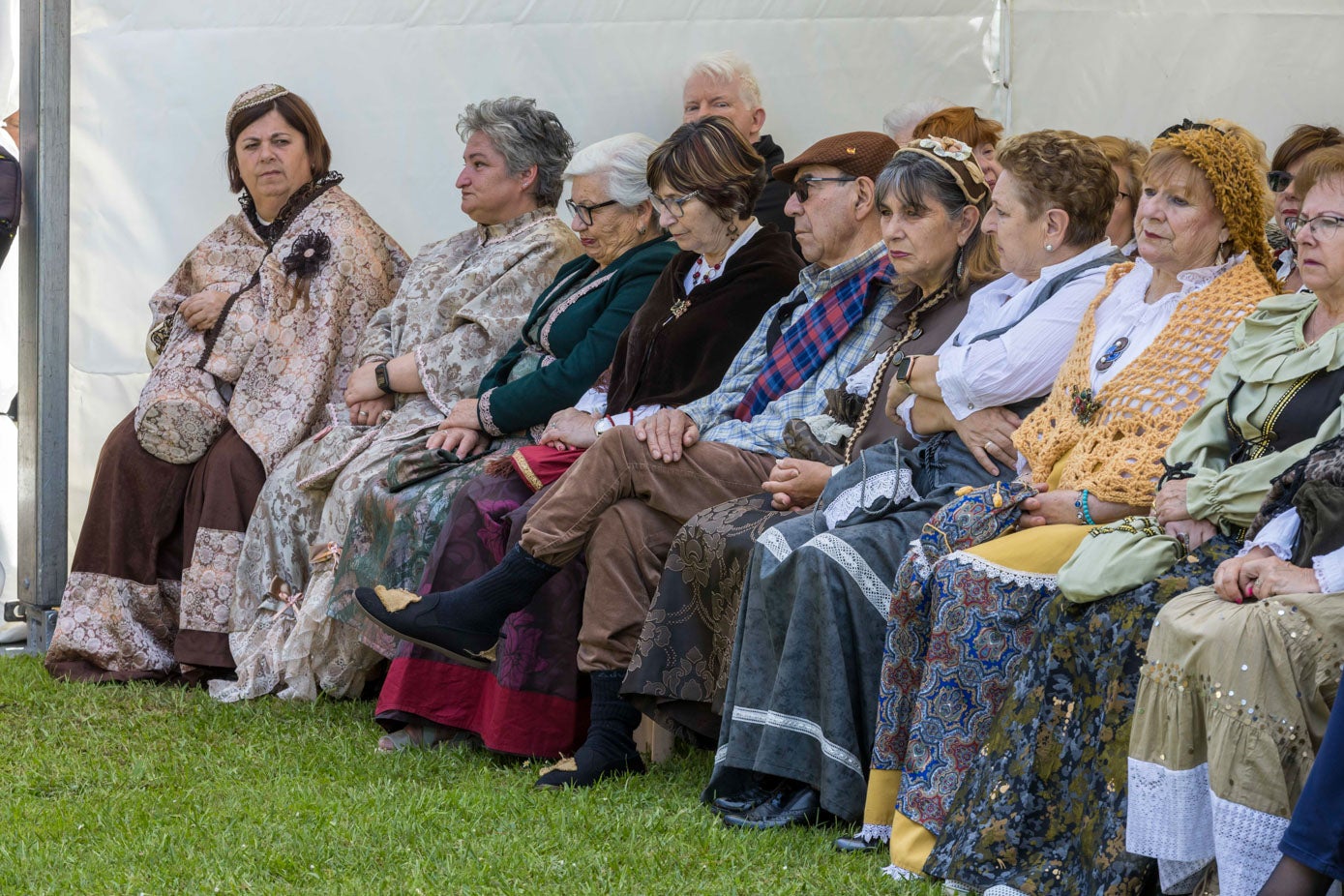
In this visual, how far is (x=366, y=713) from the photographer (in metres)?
5.23

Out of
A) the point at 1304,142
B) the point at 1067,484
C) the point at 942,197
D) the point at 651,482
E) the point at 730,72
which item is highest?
the point at 730,72

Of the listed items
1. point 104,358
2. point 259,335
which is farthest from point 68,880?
point 104,358

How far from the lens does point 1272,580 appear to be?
9.22ft

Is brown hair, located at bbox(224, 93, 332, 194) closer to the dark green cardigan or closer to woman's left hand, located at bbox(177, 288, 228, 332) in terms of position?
woman's left hand, located at bbox(177, 288, 228, 332)

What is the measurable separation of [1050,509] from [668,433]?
1.19 m

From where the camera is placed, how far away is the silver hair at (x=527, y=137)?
5.77m

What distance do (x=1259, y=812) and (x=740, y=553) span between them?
161 cm

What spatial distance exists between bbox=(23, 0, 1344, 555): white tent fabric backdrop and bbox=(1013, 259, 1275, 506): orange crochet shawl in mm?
2379

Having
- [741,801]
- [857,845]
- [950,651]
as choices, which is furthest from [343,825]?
[950,651]

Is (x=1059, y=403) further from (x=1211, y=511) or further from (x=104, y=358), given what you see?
(x=104, y=358)

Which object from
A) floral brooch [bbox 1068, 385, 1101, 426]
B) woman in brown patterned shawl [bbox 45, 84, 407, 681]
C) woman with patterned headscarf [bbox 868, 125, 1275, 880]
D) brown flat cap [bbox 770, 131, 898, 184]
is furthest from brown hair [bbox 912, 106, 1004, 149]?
woman in brown patterned shawl [bbox 45, 84, 407, 681]

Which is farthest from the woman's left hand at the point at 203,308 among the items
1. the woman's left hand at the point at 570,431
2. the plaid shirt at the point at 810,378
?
the plaid shirt at the point at 810,378

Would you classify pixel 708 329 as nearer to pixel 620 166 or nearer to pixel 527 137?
pixel 620 166

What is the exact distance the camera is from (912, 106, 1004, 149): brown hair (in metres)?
5.21
